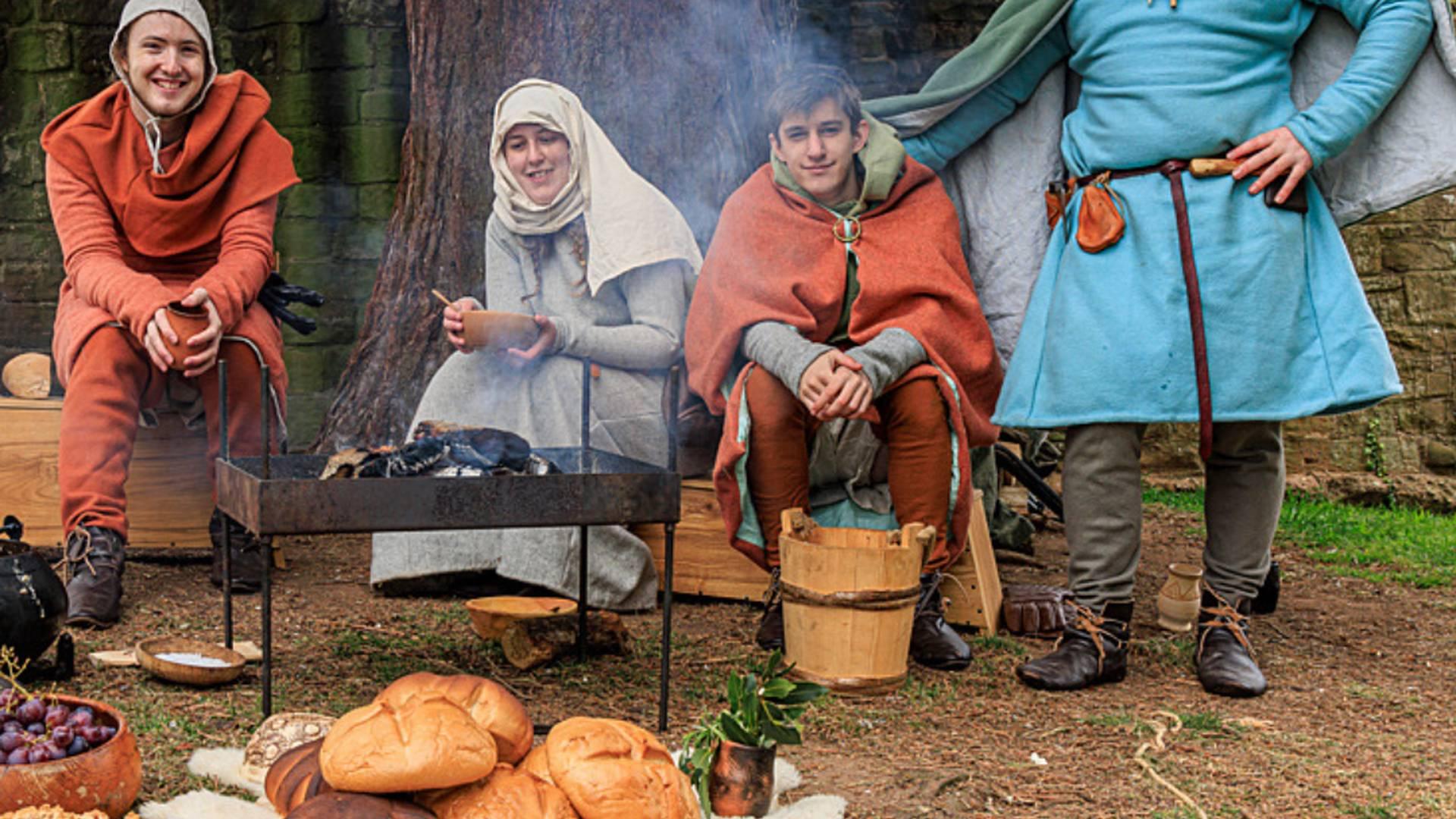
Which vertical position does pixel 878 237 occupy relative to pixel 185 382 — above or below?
above

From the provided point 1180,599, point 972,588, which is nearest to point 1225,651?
point 1180,599

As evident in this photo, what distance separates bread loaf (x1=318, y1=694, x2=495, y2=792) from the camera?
78.7 inches

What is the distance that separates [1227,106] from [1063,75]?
0.56 metres

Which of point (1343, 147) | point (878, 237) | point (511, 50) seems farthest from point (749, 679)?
point (511, 50)

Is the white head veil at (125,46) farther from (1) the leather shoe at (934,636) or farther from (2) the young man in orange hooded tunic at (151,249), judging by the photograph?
(1) the leather shoe at (934,636)

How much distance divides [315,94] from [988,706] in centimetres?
565

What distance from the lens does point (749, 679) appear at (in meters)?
2.51

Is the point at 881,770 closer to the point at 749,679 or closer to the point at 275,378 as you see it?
the point at 749,679

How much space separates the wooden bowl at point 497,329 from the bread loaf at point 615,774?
1.84m

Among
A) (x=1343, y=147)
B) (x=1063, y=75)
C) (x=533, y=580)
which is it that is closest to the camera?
(x=1343, y=147)

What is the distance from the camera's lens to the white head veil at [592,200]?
4.18 metres

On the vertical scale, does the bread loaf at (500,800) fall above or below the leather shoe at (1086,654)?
above

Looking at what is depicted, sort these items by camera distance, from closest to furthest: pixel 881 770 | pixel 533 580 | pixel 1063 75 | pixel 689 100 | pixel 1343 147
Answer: pixel 881 770
pixel 1343 147
pixel 1063 75
pixel 533 580
pixel 689 100

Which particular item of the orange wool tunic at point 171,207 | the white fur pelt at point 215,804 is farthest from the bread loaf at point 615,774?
the orange wool tunic at point 171,207
